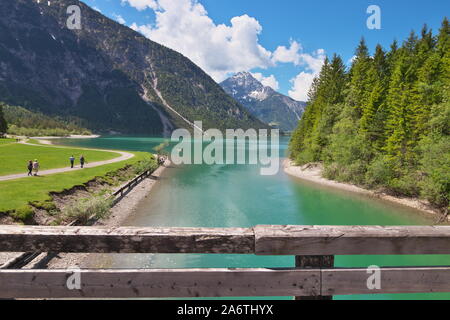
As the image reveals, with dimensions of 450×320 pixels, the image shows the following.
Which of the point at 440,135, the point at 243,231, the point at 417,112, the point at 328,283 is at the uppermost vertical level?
the point at 417,112

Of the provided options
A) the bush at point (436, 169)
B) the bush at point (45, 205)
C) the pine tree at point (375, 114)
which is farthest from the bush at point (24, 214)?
the pine tree at point (375, 114)

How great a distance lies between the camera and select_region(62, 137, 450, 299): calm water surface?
17188 millimetres

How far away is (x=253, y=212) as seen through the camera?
30219 mm

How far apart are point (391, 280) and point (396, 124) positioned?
3910 centimetres

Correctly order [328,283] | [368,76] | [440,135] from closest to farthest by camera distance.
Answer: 1. [328,283]
2. [440,135]
3. [368,76]

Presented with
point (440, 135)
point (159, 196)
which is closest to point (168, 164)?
point (159, 196)

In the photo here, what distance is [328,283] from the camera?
297 cm

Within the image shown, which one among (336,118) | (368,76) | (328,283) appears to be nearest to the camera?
(328,283)

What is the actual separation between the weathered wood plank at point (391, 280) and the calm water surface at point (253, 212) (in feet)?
46.0

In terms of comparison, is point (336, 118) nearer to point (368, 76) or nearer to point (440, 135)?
point (368, 76)

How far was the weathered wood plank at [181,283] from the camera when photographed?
294 cm

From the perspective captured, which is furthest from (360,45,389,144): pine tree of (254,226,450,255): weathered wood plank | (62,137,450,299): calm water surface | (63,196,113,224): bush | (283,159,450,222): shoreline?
(254,226,450,255): weathered wood plank

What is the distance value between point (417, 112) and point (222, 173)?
36.4 meters

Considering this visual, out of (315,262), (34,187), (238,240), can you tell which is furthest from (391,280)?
(34,187)
